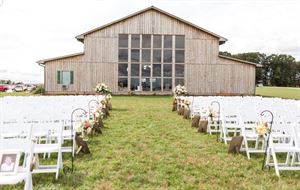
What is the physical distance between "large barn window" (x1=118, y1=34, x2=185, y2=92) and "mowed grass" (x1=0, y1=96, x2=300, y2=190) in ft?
70.7

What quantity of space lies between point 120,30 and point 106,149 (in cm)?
2397

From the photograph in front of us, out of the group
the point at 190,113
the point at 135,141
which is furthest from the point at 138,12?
the point at 135,141

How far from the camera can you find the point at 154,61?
31656 millimetres

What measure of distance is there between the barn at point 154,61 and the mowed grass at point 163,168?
21.5 meters

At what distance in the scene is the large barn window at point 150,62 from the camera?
31.5m

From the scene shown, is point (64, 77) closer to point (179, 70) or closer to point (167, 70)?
point (167, 70)

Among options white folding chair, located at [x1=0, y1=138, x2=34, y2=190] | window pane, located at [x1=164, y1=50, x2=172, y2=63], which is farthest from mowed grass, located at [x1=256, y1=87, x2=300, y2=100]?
white folding chair, located at [x1=0, y1=138, x2=34, y2=190]

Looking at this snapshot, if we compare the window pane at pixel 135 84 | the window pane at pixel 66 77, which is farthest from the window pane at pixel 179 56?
the window pane at pixel 66 77

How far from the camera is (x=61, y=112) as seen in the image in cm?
914

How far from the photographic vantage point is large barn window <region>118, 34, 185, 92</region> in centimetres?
3148

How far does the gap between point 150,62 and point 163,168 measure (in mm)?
25320

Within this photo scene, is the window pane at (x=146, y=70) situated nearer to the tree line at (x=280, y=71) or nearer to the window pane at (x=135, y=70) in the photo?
the window pane at (x=135, y=70)

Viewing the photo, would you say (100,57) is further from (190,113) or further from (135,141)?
(135,141)

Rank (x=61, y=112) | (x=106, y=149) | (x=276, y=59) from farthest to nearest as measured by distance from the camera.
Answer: (x=276, y=59) < (x=61, y=112) < (x=106, y=149)
